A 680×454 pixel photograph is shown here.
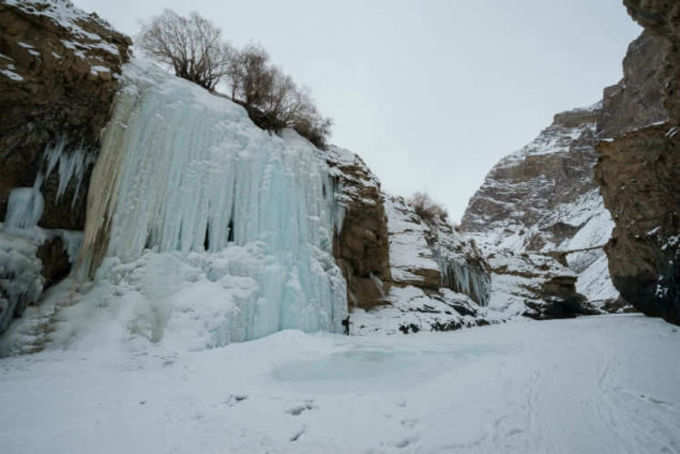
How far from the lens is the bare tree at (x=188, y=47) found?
9469 mm

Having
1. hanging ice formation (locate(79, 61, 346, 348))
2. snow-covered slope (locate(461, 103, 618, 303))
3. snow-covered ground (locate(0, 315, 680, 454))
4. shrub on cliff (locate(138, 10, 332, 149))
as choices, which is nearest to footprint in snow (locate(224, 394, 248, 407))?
snow-covered ground (locate(0, 315, 680, 454))

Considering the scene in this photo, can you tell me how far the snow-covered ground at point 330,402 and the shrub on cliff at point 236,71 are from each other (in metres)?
7.93

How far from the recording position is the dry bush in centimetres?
1788

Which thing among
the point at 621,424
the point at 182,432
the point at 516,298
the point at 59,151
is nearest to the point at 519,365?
the point at 621,424

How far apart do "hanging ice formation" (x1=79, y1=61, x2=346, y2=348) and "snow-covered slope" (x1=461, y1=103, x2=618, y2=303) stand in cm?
→ 3592

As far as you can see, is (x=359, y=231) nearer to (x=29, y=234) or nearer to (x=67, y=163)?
(x=67, y=163)

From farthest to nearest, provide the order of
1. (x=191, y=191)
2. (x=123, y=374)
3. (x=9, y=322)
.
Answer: (x=191, y=191), (x=9, y=322), (x=123, y=374)

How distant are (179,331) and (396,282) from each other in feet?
29.2

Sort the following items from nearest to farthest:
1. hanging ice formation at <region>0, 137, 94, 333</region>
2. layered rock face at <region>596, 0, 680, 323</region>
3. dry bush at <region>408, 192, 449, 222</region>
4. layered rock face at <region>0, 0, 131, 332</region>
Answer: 1. hanging ice formation at <region>0, 137, 94, 333</region>
2. layered rock face at <region>0, 0, 131, 332</region>
3. layered rock face at <region>596, 0, 680, 323</region>
4. dry bush at <region>408, 192, 449, 222</region>

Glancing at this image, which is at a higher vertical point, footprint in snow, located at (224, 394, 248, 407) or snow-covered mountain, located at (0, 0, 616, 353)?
snow-covered mountain, located at (0, 0, 616, 353)

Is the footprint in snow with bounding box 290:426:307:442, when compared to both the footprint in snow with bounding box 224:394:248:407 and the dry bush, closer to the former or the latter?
the footprint in snow with bounding box 224:394:248:407

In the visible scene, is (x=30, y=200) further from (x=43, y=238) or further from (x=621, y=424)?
(x=621, y=424)

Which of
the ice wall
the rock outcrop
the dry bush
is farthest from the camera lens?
the dry bush

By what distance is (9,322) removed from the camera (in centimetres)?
482
